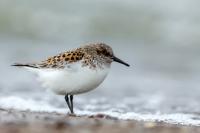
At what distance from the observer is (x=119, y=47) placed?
18.2 meters

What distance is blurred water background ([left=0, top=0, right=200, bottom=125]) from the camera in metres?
11.6

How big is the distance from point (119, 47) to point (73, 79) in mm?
9365

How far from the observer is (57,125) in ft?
23.5

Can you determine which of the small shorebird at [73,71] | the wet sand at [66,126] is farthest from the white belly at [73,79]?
the wet sand at [66,126]

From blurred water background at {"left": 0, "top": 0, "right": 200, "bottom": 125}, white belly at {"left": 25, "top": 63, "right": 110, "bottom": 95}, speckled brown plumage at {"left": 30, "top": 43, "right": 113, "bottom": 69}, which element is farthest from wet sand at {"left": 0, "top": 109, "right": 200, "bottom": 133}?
blurred water background at {"left": 0, "top": 0, "right": 200, "bottom": 125}

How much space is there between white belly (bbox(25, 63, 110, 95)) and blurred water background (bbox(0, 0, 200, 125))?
109 centimetres

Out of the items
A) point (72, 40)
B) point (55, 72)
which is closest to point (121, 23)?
point (72, 40)

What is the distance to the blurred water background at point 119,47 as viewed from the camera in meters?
11.6

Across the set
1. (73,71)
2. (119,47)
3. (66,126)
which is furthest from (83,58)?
(119,47)

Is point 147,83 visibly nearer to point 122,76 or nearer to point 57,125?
point 122,76

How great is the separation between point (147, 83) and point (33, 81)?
2216 millimetres

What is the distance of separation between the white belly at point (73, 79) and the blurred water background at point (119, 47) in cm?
109

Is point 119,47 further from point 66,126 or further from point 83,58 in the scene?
point 66,126

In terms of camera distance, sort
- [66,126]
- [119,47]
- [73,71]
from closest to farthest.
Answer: [66,126] → [73,71] → [119,47]
